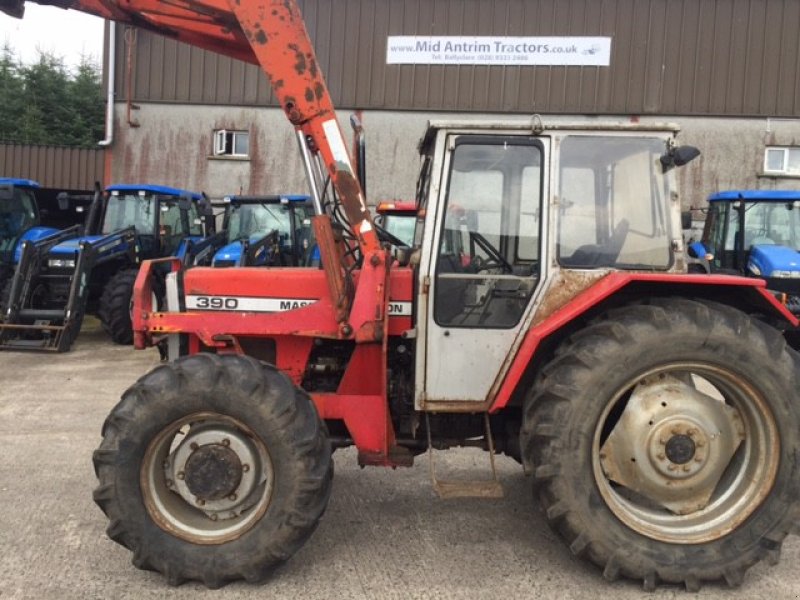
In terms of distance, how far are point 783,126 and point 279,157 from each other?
416 inches

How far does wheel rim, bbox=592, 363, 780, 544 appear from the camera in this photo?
2.96 meters

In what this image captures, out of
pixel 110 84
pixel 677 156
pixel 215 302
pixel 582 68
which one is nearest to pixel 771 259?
pixel 582 68

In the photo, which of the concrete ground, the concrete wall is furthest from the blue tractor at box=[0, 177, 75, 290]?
the concrete ground

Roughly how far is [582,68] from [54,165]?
42.0 ft

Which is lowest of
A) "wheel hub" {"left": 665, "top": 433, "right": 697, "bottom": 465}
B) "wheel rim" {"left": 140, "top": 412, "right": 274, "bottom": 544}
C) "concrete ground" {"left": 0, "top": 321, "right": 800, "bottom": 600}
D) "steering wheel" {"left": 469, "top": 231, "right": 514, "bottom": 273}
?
"concrete ground" {"left": 0, "top": 321, "right": 800, "bottom": 600}

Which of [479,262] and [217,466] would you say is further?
A: [479,262]

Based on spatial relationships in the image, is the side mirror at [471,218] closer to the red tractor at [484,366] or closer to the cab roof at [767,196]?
the red tractor at [484,366]

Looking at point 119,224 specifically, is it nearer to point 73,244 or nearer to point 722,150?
point 73,244

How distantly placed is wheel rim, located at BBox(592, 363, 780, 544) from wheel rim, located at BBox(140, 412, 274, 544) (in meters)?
1.57

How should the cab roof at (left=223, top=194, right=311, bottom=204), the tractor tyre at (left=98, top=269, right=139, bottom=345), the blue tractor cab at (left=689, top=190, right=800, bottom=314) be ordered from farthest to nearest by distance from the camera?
the cab roof at (left=223, top=194, right=311, bottom=204), the tractor tyre at (left=98, top=269, right=139, bottom=345), the blue tractor cab at (left=689, top=190, right=800, bottom=314)

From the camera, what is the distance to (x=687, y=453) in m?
3.00

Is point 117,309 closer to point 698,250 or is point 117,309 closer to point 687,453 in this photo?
point 687,453

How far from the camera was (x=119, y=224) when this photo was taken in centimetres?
1056

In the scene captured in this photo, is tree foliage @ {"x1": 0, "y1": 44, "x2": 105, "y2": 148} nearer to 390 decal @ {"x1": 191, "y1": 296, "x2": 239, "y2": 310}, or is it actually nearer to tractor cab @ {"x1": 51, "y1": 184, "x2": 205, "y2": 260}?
tractor cab @ {"x1": 51, "y1": 184, "x2": 205, "y2": 260}
